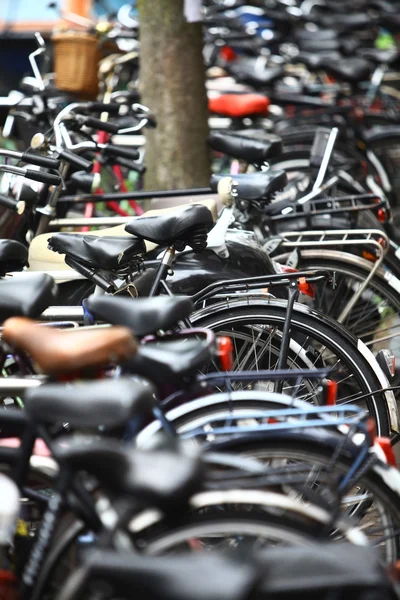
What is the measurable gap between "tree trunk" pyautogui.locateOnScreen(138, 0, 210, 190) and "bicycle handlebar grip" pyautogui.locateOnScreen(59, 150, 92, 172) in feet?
5.47

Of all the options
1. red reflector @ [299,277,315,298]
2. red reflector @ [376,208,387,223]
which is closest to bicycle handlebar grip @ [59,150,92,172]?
red reflector @ [299,277,315,298]

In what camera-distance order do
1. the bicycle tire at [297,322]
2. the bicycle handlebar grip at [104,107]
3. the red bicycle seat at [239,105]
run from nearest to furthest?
the bicycle tire at [297,322], the bicycle handlebar grip at [104,107], the red bicycle seat at [239,105]

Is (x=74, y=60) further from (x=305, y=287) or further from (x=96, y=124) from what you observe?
(x=305, y=287)

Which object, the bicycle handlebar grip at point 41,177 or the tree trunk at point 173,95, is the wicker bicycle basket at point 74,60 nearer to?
the tree trunk at point 173,95

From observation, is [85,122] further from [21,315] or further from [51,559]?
[51,559]

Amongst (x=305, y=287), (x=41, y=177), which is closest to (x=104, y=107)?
(x=41, y=177)

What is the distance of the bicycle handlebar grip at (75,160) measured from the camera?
15.7 ft

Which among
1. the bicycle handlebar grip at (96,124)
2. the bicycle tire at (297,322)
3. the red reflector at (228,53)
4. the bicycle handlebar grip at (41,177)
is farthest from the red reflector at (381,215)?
the red reflector at (228,53)

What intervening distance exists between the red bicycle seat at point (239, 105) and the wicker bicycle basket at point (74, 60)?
1.04 m

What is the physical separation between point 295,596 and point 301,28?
32.9 feet

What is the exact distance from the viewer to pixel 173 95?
6.54 m

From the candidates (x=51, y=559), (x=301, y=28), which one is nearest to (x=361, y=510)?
(x=51, y=559)

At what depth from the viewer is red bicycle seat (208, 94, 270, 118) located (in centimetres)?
824

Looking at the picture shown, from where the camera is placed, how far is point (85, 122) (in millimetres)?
5441
